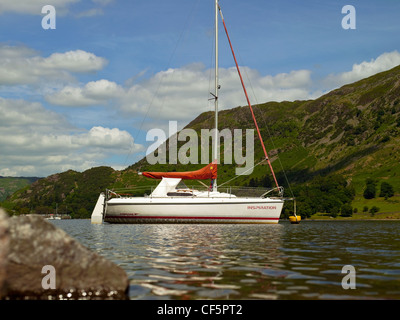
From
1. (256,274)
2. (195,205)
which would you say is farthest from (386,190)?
(256,274)

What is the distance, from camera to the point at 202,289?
874 centimetres

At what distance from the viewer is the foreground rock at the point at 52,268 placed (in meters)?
7.85

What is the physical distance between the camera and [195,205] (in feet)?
148

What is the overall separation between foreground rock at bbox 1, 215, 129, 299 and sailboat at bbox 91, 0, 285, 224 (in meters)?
36.7

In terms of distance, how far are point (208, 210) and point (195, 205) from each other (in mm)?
1570

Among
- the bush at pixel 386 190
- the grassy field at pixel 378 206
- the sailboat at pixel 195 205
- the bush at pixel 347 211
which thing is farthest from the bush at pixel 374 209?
the sailboat at pixel 195 205

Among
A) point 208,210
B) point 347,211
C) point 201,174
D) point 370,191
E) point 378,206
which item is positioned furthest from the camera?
point 370,191

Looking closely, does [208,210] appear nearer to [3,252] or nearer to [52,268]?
[52,268]

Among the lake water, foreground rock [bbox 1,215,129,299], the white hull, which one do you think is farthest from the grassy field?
Answer: foreground rock [bbox 1,215,129,299]

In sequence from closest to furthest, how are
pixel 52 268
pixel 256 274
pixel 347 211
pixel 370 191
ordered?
1. pixel 52 268
2. pixel 256 274
3. pixel 347 211
4. pixel 370 191

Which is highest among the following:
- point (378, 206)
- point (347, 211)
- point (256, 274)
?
point (256, 274)

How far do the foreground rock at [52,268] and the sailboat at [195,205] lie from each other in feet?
120

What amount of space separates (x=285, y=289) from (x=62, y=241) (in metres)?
4.88
